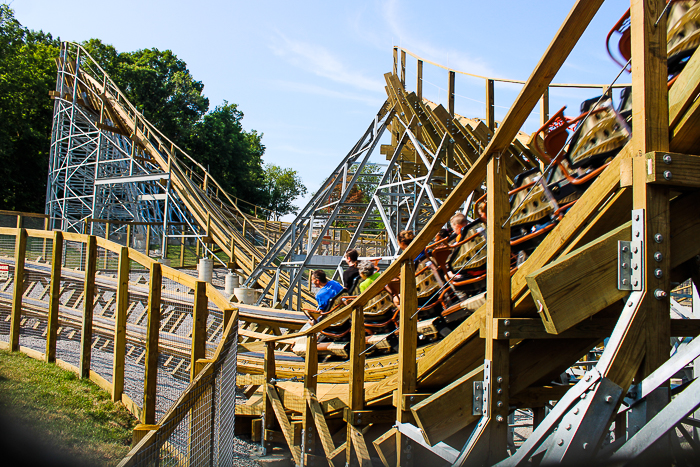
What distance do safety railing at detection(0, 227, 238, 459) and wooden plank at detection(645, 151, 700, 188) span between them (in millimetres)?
2528

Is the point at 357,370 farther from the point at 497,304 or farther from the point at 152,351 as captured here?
the point at 152,351

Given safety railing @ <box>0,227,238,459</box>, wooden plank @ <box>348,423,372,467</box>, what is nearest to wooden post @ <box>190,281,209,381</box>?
safety railing @ <box>0,227,238,459</box>

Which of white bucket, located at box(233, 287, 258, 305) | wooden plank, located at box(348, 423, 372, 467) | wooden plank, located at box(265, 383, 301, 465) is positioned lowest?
wooden plank, located at box(265, 383, 301, 465)

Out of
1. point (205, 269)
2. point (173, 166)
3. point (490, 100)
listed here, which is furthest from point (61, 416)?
point (173, 166)

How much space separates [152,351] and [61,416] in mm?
886

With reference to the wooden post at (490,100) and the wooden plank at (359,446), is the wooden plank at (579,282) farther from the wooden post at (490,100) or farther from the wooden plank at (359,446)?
the wooden post at (490,100)

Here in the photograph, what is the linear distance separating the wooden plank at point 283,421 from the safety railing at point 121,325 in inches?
33.4

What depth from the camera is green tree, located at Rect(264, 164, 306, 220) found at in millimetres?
52250

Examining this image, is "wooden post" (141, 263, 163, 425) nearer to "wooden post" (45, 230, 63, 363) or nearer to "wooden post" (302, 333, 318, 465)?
"wooden post" (302, 333, 318, 465)

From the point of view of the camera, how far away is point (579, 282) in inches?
87.2

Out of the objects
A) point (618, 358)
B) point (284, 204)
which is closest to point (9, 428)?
point (618, 358)

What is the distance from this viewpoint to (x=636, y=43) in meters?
2.12

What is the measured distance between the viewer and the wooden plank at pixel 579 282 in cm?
218

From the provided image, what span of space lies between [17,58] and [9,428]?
3388 centimetres
